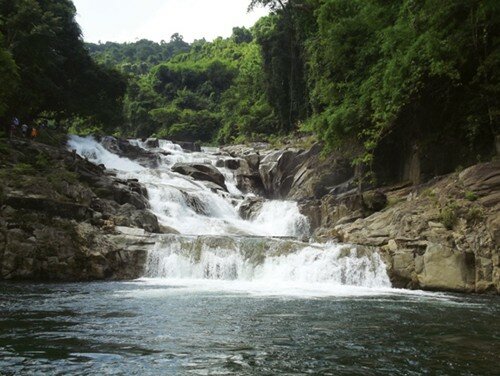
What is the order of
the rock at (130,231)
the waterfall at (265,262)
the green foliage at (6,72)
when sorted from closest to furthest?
1. the waterfall at (265,262)
2. the rock at (130,231)
3. the green foliage at (6,72)

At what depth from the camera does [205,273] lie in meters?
16.4

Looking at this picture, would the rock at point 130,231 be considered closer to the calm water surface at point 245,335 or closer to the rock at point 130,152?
the calm water surface at point 245,335

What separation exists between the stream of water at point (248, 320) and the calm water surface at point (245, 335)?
2 cm

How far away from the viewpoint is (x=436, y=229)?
47.5 feet

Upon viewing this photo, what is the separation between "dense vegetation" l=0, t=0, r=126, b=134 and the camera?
76.3 ft

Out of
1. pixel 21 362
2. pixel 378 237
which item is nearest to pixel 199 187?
pixel 378 237

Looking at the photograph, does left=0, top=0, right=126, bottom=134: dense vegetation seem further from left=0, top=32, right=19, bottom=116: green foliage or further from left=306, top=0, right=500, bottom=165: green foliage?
left=306, top=0, right=500, bottom=165: green foliage

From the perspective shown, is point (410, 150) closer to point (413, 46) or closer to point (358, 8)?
point (413, 46)

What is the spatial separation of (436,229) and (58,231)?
40.6 feet

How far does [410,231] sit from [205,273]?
22.5ft

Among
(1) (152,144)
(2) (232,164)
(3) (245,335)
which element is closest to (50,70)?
(2) (232,164)

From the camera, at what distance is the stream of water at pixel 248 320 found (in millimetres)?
5320

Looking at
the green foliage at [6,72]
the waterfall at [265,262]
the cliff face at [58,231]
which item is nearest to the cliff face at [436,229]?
the waterfall at [265,262]

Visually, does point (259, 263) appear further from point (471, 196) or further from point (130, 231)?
point (471, 196)
